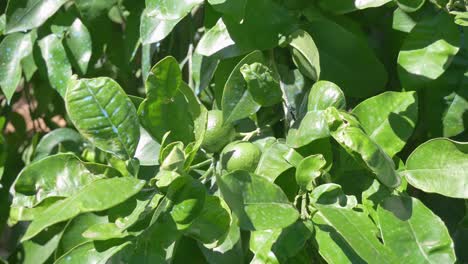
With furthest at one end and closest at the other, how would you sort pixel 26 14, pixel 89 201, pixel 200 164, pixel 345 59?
pixel 26 14 → pixel 345 59 → pixel 200 164 → pixel 89 201

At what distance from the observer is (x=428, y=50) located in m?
0.92

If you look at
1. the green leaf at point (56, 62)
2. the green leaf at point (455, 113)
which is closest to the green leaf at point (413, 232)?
the green leaf at point (455, 113)

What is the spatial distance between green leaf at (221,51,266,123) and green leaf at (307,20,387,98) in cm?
15

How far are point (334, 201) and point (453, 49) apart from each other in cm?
29

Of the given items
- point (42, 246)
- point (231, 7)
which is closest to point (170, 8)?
point (231, 7)

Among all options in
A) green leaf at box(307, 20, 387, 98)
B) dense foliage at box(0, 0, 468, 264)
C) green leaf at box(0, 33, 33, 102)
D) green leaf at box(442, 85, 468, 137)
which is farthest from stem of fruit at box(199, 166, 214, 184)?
green leaf at box(0, 33, 33, 102)

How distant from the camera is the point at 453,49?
904 mm

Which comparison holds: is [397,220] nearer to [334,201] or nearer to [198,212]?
[334,201]

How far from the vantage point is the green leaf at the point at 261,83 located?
83 cm

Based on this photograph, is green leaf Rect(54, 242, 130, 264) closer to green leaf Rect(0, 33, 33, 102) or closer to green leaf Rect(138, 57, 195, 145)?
green leaf Rect(138, 57, 195, 145)

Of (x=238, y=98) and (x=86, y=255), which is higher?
(x=238, y=98)

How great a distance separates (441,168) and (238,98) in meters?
0.25

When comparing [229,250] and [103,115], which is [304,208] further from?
[103,115]

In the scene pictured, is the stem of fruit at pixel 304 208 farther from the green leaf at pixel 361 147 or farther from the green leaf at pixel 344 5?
the green leaf at pixel 344 5
